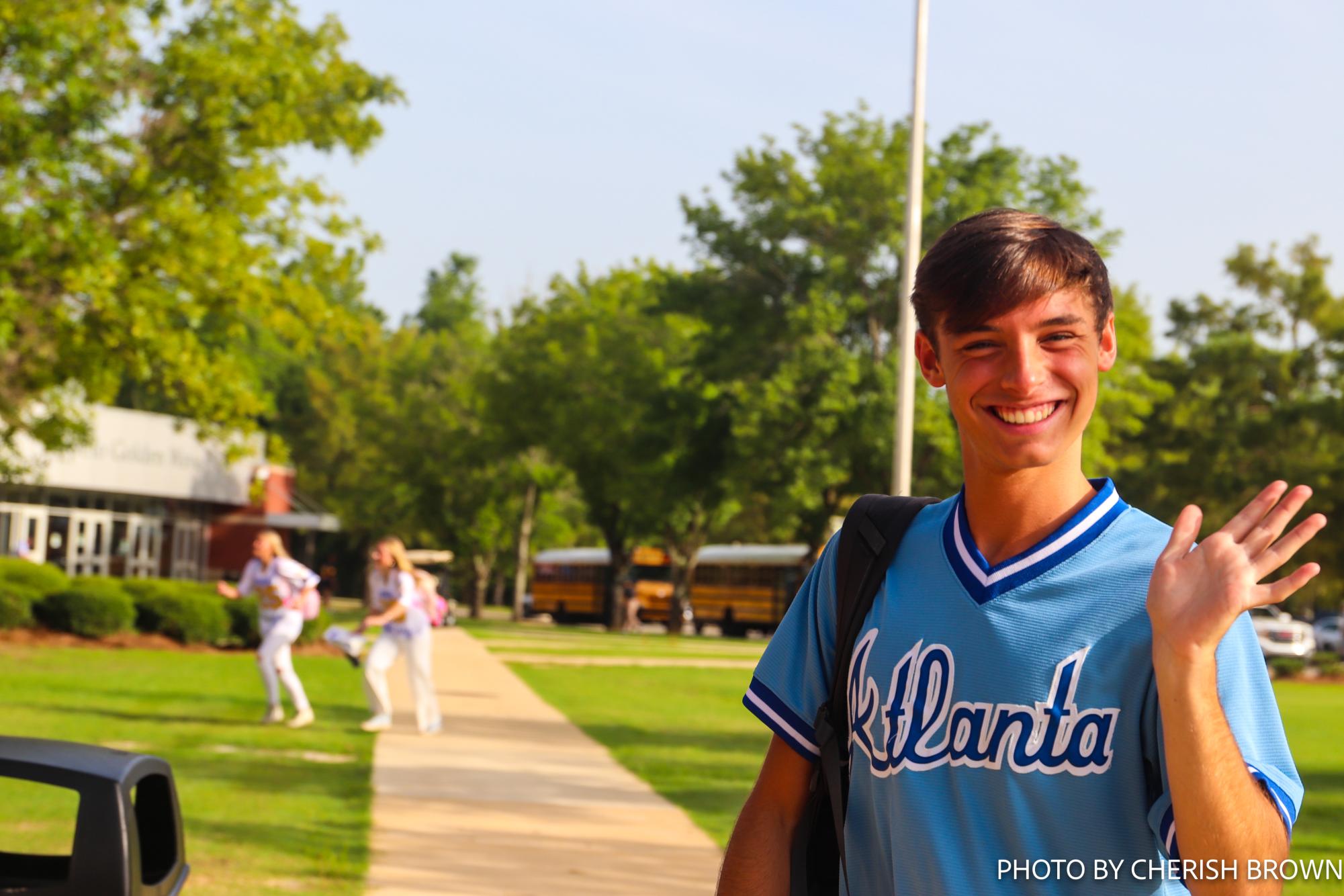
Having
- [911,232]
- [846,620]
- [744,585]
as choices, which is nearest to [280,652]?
[911,232]

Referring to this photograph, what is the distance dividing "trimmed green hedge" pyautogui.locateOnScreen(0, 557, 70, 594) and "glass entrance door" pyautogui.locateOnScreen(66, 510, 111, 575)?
22263 mm

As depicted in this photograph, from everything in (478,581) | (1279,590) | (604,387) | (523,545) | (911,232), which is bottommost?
(478,581)

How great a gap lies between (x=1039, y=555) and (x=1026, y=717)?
0.25 meters

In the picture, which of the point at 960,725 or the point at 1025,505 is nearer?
the point at 960,725

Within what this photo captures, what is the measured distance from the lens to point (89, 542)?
50.3m

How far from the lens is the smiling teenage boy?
1.98 metres

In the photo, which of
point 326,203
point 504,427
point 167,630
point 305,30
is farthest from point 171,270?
point 504,427

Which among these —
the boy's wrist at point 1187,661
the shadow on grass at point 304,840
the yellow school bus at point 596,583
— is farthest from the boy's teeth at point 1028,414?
the yellow school bus at point 596,583

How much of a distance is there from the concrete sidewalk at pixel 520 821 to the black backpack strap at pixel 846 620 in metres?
6.11

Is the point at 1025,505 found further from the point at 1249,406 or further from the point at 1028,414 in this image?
the point at 1249,406

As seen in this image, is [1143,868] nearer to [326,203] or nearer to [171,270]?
[171,270]

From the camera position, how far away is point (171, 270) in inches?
893

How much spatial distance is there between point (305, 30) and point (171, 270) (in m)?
5.56

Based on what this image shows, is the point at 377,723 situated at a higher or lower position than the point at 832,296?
lower
